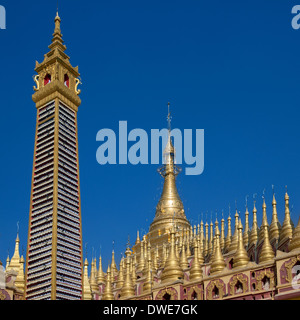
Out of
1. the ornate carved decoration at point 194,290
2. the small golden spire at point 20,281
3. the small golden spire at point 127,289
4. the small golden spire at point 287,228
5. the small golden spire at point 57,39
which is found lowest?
the ornate carved decoration at point 194,290

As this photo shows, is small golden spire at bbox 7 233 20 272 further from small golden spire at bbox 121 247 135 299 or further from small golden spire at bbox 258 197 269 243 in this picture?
small golden spire at bbox 258 197 269 243

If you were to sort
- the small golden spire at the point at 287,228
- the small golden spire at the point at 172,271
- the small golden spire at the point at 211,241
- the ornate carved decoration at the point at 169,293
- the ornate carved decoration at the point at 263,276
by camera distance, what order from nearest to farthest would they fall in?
1. the ornate carved decoration at the point at 263,276
2. the small golden spire at the point at 287,228
3. the ornate carved decoration at the point at 169,293
4. the small golden spire at the point at 172,271
5. the small golden spire at the point at 211,241

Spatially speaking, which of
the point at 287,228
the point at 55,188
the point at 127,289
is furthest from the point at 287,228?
the point at 55,188

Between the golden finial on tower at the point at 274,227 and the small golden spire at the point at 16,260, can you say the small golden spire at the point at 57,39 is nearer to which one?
the small golden spire at the point at 16,260

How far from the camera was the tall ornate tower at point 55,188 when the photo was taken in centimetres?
4425

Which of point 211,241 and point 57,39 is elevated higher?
point 57,39

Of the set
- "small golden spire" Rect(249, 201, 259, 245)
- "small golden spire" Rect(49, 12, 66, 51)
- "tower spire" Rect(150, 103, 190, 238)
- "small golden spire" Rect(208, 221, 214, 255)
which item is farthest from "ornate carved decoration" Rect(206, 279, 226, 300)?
"small golden spire" Rect(49, 12, 66, 51)

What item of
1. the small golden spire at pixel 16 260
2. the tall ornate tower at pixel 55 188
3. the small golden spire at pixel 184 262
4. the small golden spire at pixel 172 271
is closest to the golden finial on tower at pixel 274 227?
the small golden spire at pixel 172 271

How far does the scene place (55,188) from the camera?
47062 mm

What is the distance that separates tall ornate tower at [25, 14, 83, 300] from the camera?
145 feet

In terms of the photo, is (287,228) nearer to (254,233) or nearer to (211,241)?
(254,233)

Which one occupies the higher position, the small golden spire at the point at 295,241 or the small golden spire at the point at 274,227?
the small golden spire at the point at 274,227
